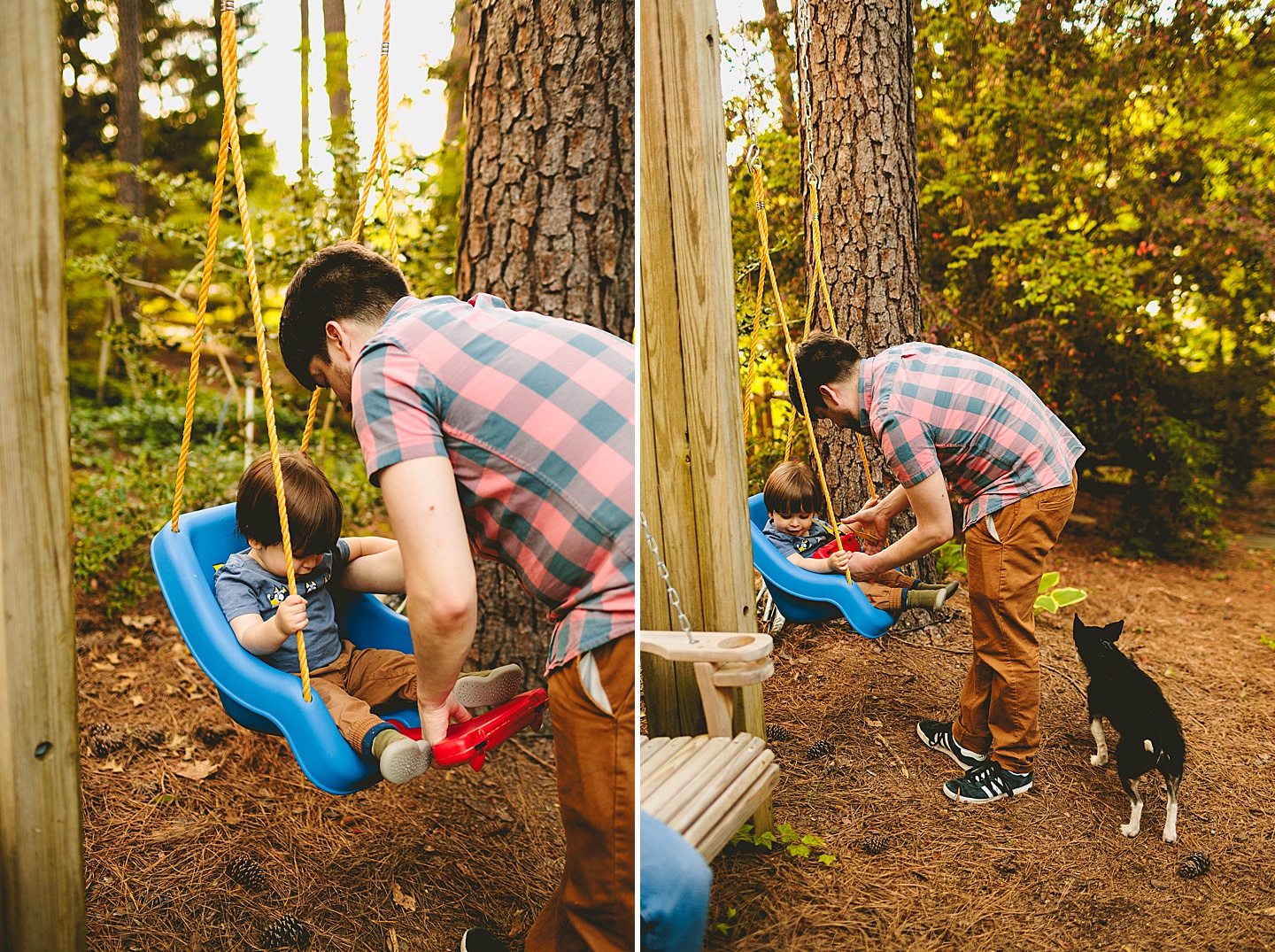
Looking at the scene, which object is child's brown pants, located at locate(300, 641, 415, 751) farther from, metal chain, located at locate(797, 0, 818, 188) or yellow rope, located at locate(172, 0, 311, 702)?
metal chain, located at locate(797, 0, 818, 188)

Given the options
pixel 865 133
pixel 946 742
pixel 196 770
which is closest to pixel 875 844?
pixel 946 742

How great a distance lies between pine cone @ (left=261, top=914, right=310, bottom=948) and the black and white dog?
1.82 metres

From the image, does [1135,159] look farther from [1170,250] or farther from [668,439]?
[668,439]

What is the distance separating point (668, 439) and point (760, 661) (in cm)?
48

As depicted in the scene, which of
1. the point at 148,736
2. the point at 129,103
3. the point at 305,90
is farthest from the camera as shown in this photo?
the point at 129,103

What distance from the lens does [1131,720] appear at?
1.88m

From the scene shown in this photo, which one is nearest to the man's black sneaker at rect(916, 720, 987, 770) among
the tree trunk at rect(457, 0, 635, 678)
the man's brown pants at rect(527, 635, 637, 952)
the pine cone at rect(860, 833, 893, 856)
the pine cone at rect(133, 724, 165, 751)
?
the pine cone at rect(860, 833, 893, 856)

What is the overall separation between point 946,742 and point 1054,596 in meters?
1.06

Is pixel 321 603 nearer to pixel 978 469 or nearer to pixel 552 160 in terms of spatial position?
pixel 552 160

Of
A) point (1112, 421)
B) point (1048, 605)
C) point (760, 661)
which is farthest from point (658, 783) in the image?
point (1112, 421)

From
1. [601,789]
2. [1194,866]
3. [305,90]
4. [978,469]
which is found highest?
[305,90]

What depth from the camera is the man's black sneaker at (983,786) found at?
136cm

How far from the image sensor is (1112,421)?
229cm

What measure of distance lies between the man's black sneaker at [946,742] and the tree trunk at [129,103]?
8683 millimetres
